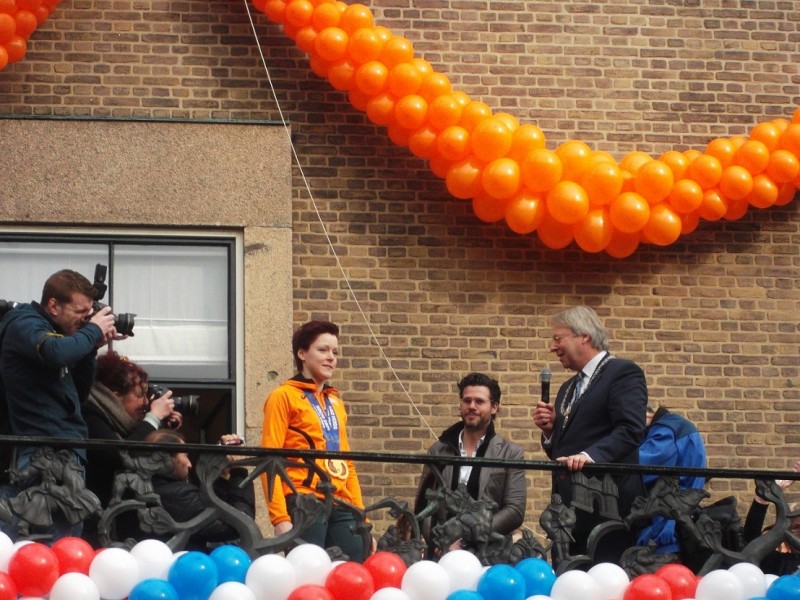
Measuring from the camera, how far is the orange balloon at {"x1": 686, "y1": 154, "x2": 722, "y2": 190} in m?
10.6

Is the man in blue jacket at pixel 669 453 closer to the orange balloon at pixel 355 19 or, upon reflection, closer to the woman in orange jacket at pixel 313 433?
the woman in orange jacket at pixel 313 433

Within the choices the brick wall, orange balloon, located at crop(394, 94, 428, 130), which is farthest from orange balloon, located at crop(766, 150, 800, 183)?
orange balloon, located at crop(394, 94, 428, 130)

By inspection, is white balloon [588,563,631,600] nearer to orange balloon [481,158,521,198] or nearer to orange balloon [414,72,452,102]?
orange balloon [481,158,521,198]

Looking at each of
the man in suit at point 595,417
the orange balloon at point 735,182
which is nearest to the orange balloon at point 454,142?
the orange balloon at point 735,182

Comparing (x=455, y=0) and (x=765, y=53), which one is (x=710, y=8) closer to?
(x=765, y=53)

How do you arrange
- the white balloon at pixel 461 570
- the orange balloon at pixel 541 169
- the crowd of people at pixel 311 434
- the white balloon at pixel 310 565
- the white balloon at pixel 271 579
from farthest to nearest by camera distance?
the orange balloon at pixel 541 169 < the crowd of people at pixel 311 434 < the white balloon at pixel 461 570 < the white balloon at pixel 310 565 < the white balloon at pixel 271 579

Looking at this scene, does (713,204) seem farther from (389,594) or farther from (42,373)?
(42,373)

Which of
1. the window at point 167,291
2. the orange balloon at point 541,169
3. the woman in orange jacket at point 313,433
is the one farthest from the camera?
the window at point 167,291

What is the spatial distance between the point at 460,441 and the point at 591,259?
8.45 ft

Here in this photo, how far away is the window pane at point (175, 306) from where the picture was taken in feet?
35.3

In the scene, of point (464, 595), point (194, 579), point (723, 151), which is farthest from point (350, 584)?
point (723, 151)

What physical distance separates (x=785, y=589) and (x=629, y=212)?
328 cm

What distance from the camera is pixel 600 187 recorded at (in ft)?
34.0

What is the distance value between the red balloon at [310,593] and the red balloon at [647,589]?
1.37m
